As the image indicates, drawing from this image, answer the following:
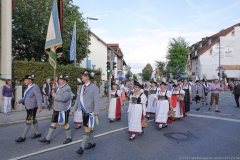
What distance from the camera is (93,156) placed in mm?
5535

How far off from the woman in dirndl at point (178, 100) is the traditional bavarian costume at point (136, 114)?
363 cm

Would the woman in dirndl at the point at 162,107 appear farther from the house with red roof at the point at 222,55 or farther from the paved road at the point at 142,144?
the house with red roof at the point at 222,55

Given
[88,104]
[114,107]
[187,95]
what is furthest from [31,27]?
[88,104]

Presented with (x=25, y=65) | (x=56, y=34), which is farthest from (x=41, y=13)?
(x=56, y=34)

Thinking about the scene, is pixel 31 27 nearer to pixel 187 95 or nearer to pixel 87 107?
pixel 187 95

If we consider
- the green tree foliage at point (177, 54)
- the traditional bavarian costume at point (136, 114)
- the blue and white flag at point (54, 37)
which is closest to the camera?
the traditional bavarian costume at point (136, 114)

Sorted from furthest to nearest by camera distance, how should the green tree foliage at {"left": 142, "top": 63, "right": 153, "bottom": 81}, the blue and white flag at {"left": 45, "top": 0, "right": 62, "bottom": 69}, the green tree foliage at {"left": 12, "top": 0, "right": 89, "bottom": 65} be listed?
1. the green tree foliage at {"left": 142, "top": 63, "right": 153, "bottom": 81}
2. the green tree foliage at {"left": 12, "top": 0, "right": 89, "bottom": 65}
3. the blue and white flag at {"left": 45, "top": 0, "right": 62, "bottom": 69}

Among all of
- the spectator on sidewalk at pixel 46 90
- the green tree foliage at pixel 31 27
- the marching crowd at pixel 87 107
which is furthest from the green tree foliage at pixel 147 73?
the marching crowd at pixel 87 107

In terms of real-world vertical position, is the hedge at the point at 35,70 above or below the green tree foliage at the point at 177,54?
below

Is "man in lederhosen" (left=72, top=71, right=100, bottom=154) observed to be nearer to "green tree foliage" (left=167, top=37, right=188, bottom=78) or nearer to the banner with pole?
the banner with pole

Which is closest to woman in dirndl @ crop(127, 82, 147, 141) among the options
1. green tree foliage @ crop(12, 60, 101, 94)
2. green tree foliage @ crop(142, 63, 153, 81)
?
green tree foliage @ crop(12, 60, 101, 94)

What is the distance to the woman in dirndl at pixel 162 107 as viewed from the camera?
870 centimetres

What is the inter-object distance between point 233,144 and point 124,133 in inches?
133

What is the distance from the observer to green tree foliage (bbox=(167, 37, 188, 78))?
2135 inches
